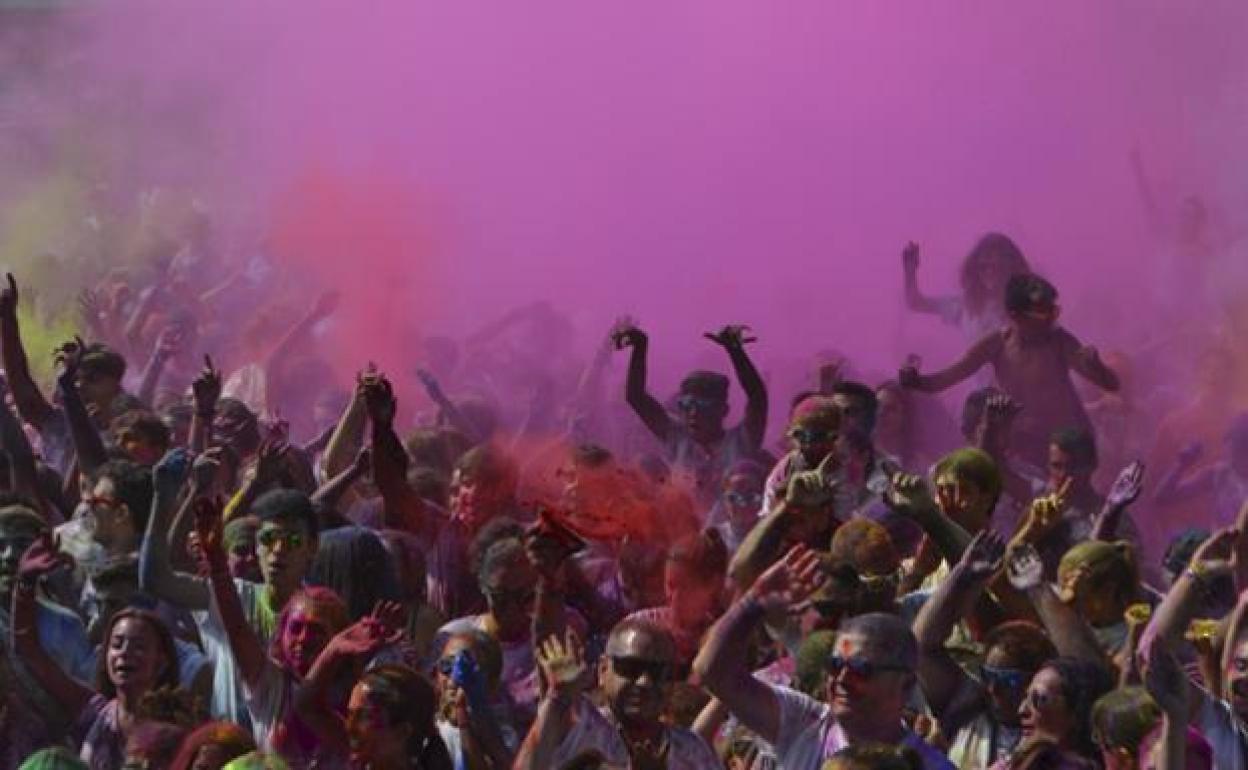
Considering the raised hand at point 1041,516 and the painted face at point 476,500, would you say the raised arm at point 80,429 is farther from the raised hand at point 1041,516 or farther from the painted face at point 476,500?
the raised hand at point 1041,516

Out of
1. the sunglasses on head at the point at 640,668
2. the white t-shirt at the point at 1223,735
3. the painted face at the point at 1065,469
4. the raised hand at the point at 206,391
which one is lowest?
the white t-shirt at the point at 1223,735

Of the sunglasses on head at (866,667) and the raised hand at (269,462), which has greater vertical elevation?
the raised hand at (269,462)

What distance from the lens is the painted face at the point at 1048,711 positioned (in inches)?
279

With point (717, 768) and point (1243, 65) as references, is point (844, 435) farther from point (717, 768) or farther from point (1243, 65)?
point (1243, 65)

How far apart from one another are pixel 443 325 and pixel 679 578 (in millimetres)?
7238

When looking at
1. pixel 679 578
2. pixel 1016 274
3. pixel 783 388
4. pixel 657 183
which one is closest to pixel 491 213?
pixel 657 183

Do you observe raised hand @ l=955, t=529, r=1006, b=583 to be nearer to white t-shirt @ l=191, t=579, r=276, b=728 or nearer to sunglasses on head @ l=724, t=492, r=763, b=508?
white t-shirt @ l=191, t=579, r=276, b=728

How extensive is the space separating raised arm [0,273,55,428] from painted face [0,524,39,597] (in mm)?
2552

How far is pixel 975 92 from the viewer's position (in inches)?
618

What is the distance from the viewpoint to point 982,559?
753 centimetres

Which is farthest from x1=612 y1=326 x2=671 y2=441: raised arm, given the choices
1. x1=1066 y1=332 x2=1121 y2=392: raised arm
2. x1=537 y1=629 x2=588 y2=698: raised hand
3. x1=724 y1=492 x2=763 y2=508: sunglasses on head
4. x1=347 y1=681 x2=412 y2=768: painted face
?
x1=347 y1=681 x2=412 y2=768: painted face

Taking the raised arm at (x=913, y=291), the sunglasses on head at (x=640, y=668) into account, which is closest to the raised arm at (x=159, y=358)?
the raised arm at (x=913, y=291)

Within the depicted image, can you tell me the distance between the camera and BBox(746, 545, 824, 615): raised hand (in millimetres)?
7172

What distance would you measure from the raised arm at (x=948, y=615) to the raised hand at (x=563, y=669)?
75 cm
